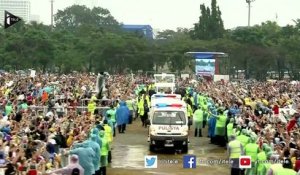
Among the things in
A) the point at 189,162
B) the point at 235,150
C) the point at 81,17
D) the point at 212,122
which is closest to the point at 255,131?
the point at 235,150

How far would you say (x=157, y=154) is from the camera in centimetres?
2448

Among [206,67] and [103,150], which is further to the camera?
[206,67]

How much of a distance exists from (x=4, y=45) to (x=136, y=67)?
13.7m

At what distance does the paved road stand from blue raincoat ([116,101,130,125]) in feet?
2.04

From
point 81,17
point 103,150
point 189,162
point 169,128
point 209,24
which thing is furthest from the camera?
point 81,17

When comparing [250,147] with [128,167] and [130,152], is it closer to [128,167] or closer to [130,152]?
[128,167]

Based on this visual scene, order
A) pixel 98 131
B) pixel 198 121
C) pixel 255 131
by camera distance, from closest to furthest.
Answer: pixel 98 131, pixel 255 131, pixel 198 121

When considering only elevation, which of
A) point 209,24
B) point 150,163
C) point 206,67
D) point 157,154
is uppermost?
point 209,24

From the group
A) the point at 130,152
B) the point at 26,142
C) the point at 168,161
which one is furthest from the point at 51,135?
the point at 130,152

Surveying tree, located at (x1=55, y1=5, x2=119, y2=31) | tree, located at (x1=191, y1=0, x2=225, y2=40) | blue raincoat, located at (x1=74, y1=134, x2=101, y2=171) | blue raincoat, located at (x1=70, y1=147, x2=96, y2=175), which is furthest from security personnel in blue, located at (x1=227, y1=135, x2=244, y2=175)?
tree, located at (x1=55, y1=5, x2=119, y2=31)

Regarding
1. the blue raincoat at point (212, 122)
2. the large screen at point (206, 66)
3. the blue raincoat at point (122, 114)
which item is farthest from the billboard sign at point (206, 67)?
the blue raincoat at point (212, 122)

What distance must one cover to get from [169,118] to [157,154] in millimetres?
1372

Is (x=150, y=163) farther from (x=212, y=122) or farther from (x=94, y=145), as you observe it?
(x=212, y=122)

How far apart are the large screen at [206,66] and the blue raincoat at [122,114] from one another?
2379cm
